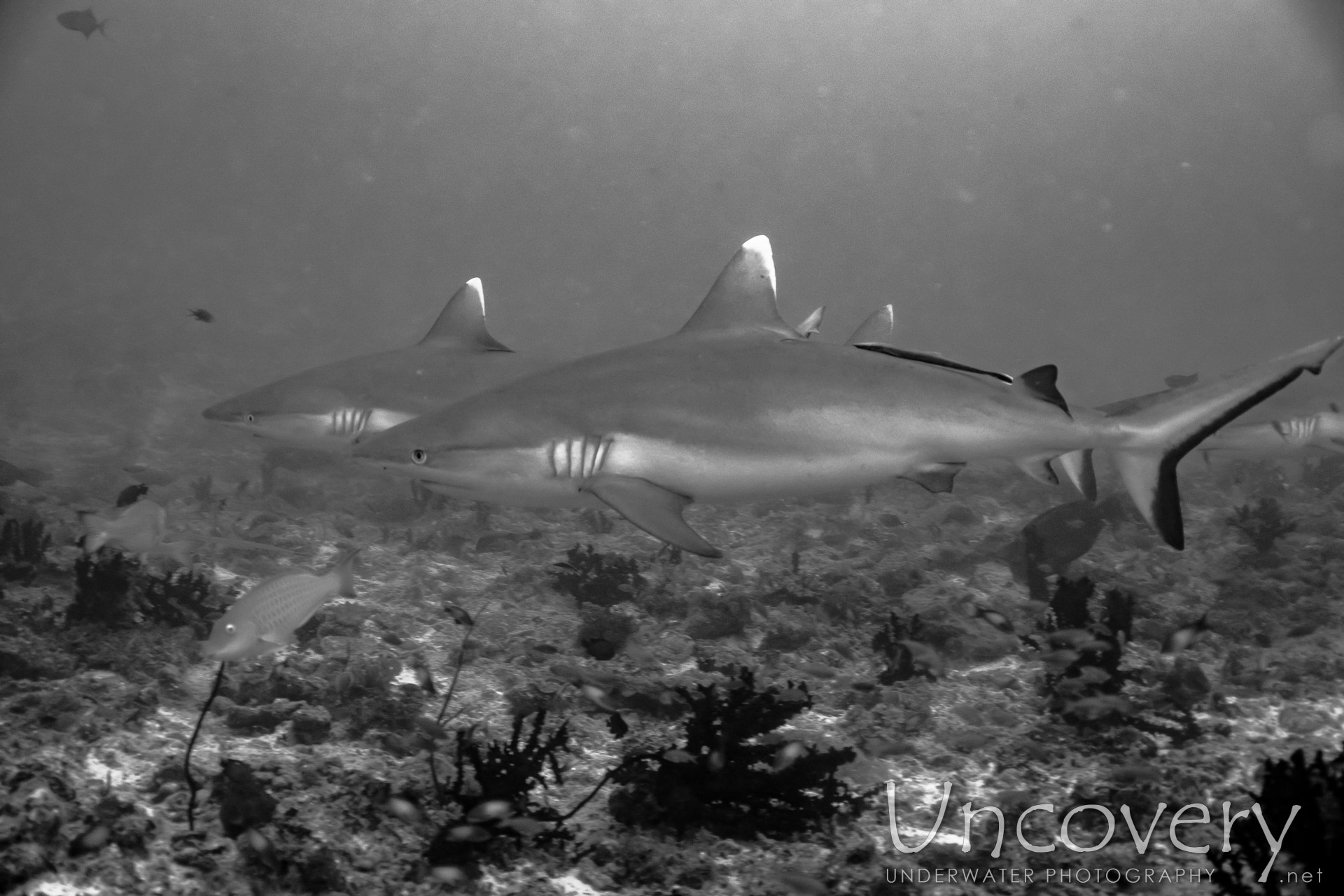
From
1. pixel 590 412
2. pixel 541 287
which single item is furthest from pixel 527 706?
pixel 541 287

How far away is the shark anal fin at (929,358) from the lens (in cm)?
376

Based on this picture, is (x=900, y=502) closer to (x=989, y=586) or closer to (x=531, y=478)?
(x=989, y=586)

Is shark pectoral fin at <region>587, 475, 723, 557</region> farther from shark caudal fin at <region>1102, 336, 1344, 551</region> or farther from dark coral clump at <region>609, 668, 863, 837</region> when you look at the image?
shark caudal fin at <region>1102, 336, 1344, 551</region>

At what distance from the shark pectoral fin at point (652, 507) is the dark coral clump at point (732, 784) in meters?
1.33

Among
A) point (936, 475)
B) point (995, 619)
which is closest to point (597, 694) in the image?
point (936, 475)

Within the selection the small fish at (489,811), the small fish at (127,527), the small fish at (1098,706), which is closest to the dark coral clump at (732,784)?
the small fish at (489,811)

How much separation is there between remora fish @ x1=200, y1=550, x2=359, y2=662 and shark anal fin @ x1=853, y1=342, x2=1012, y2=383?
318cm

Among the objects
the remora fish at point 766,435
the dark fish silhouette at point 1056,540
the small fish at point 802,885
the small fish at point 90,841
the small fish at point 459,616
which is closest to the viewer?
the small fish at point 90,841

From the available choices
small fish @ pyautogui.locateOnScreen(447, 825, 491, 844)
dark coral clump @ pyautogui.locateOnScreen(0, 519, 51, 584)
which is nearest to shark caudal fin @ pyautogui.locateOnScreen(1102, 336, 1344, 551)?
small fish @ pyautogui.locateOnScreen(447, 825, 491, 844)

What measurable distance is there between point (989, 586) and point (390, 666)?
6.84 m

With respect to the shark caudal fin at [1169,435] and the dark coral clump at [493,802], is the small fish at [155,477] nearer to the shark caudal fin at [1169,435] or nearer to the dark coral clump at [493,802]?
the dark coral clump at [493,802]

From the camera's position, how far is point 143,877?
316 cm

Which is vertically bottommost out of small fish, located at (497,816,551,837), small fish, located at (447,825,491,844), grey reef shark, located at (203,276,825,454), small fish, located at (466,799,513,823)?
small fish, located at (497,816,551,837)

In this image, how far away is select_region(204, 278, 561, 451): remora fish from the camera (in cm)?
563
